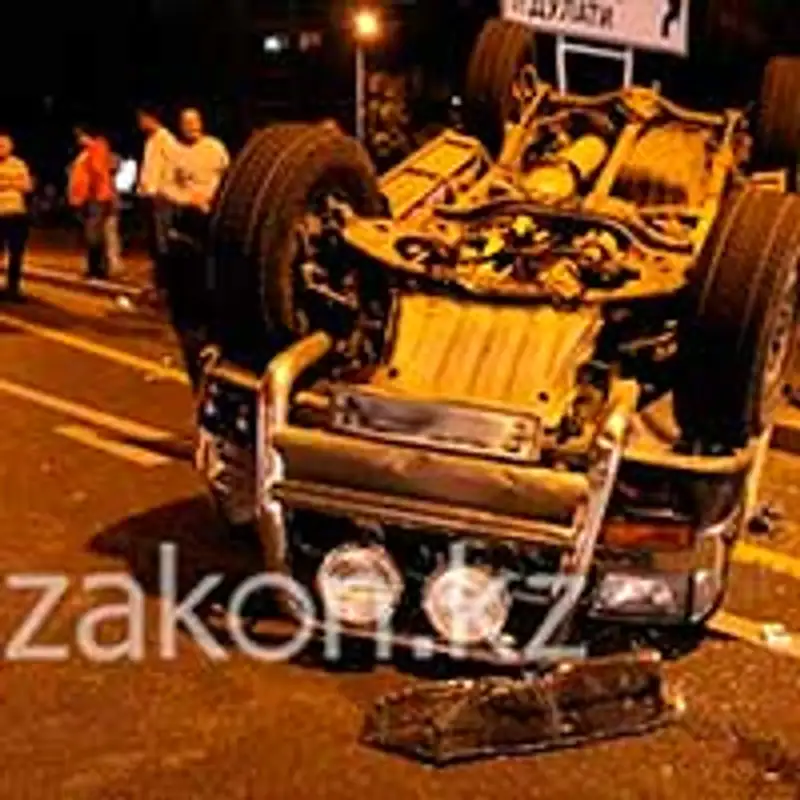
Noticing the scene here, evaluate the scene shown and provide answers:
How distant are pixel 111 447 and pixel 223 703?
303 centimetres

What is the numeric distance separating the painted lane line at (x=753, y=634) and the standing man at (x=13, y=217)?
23.7 feet

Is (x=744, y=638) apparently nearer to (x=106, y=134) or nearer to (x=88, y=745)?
(x=88, y=745)

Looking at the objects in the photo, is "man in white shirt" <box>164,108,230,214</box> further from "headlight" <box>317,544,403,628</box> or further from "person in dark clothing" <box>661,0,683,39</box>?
"headlight" <box>317,544,403,628</box>

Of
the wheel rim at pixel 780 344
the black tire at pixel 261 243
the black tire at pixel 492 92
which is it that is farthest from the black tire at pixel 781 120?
the black tire at pixel 261 243

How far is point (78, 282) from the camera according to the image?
541 inches


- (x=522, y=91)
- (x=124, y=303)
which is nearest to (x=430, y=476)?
(x=522, y=91)

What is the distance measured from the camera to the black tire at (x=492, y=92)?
9.45 metres

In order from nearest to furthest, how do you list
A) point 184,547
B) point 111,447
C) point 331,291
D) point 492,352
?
point 492,352
point 331,291
point 184,547
point 111,447

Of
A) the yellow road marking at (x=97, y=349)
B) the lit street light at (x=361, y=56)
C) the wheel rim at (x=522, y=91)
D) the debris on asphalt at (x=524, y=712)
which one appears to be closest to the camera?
the debris on asphalt at (x=524, y=712)

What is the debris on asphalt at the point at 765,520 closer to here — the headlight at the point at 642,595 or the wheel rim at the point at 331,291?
the headlight at the point at 642,595

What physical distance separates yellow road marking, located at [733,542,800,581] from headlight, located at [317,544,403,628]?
184cm

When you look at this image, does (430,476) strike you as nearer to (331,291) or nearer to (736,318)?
(736,318)

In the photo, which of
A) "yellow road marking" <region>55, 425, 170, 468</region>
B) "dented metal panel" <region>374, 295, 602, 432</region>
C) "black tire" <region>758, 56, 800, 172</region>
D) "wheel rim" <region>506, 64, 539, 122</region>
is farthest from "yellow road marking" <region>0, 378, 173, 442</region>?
"black tire" <region>758, 56, 800, 172</region>

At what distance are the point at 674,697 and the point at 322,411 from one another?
5.04ft
